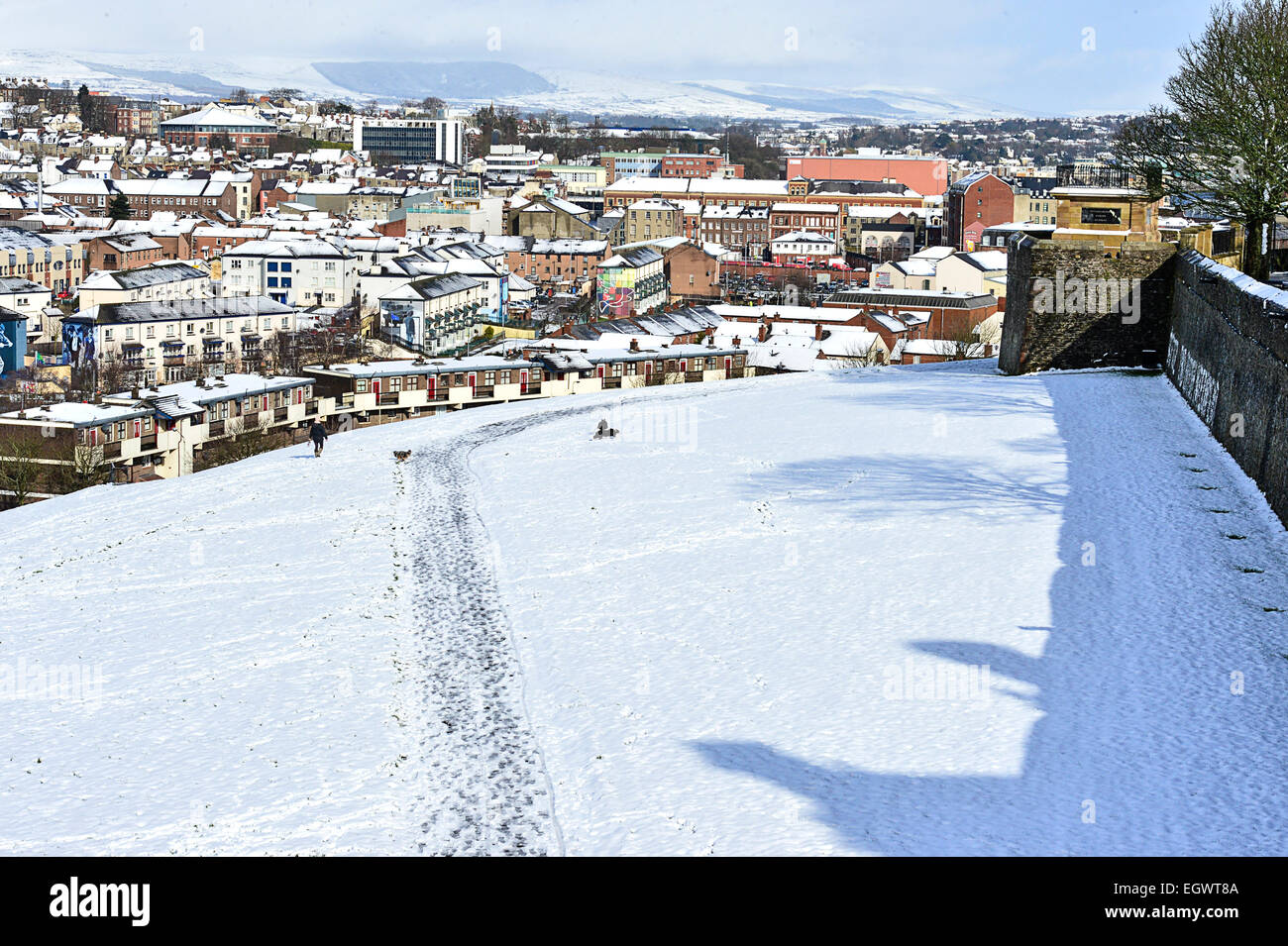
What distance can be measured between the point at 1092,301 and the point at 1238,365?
8.64m

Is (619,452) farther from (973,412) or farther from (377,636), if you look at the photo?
(377,636)

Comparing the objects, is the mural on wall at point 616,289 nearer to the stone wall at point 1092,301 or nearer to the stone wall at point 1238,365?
the stone wall at point 1092,301

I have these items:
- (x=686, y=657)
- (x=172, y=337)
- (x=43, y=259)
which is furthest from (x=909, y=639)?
(x=43, y=259)

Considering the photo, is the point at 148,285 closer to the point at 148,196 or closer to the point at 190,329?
the point at 190,329

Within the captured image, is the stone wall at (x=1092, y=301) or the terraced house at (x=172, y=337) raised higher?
the stone wall at (x=1092, y=301)

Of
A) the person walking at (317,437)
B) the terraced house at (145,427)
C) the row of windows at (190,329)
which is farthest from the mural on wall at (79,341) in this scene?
the person walking at (317,437)

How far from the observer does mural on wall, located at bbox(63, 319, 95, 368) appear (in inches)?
2285

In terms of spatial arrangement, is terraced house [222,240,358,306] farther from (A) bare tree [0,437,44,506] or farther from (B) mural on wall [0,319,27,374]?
(A) bare tree [0,437,44,506]

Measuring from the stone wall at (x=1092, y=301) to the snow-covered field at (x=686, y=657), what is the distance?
4.41 m

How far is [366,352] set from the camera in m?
59.8

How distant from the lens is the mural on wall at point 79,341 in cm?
5803

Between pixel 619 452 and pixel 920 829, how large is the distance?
13.7 metres
